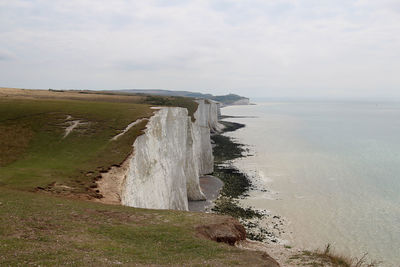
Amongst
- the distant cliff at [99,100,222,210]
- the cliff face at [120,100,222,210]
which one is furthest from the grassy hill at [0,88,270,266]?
the cliff face at [120,100,222,210]

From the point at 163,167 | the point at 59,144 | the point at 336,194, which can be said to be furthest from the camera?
the point at 336,194

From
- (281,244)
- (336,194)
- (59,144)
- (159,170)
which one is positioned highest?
(59,144)

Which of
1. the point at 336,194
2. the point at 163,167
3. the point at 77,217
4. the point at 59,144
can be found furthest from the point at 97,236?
the point at 336,194

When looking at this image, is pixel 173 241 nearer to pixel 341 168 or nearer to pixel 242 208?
pixel 242 208

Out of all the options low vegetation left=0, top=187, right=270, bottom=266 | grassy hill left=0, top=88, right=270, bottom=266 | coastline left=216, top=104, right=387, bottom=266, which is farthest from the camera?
coastline left=216, top=104, right=387, bottom=266

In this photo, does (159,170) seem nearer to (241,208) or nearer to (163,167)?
(163,167)

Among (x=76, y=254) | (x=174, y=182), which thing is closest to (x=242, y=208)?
(x=174, y=182)

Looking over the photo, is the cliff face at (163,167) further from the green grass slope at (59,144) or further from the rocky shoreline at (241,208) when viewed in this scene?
the rocky shoreline at (241,208)

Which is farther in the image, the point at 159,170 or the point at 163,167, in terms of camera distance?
the point at 163,167

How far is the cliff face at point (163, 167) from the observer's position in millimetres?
21516

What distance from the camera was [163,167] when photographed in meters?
28.1

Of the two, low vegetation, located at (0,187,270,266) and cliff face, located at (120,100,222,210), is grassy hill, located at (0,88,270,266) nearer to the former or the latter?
low vegetation, located at (0,187,270,266)

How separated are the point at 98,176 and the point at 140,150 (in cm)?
603

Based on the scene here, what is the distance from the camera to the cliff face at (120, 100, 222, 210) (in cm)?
2152
